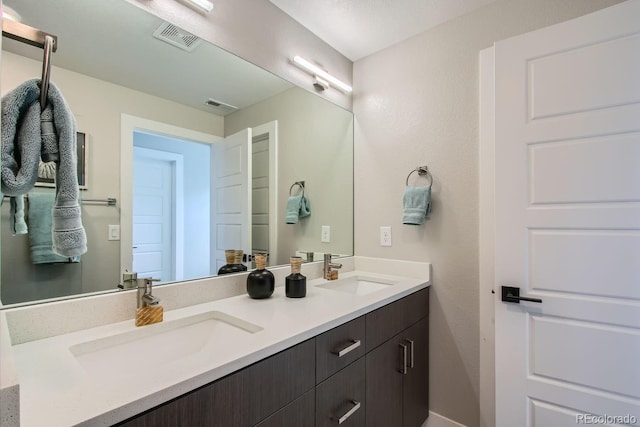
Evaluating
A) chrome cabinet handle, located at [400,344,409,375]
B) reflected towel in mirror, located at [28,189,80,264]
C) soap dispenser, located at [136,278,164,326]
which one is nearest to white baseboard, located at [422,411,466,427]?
chrome cabinet handle, located at [400,344,409,375]

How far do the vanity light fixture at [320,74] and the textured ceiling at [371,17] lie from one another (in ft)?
0.68

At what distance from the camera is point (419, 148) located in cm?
179

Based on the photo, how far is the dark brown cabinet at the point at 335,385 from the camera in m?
0.70

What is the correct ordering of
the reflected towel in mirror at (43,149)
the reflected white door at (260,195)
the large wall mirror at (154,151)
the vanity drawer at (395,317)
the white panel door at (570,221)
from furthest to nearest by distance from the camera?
the reflected white door at (260,195) → the vanity drawer at (395,317) → the white panel door at (570,221) → the large wall mirror at (154,151) → the reflected towel in mirror at (43,149)

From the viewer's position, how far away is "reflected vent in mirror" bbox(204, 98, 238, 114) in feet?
4.58

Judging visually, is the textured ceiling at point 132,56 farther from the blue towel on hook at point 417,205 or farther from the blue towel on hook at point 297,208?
the blue towel on hook at point 417,205

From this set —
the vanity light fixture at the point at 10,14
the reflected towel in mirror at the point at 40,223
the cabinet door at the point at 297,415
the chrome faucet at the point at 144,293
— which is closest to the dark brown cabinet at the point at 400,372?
the cabinet door at the point at 297,415

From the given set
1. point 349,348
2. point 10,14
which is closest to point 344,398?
point 349,348

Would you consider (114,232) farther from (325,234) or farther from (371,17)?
(371,17)

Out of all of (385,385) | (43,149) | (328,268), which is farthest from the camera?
(328,268)

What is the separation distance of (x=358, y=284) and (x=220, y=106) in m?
1.27

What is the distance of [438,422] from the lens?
169cm

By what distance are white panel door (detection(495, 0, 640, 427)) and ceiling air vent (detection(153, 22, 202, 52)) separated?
139 centimetres

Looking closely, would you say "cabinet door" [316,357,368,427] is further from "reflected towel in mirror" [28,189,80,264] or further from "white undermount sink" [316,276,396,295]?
"reflected towel in mirror" [28,189,80,264]
